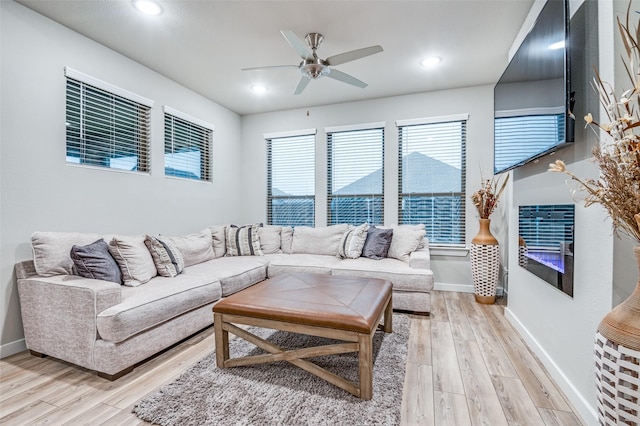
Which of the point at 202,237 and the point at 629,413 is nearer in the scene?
the point at 629,413

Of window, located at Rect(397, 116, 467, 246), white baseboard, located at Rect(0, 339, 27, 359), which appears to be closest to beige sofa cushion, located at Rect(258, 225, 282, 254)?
window, located at Rect(397, 116, 467, 246)

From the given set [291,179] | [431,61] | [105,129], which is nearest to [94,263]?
[105,129]

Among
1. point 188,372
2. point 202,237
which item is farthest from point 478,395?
point 202,237

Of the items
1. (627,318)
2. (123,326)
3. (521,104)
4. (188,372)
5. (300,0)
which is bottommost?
(188,372)

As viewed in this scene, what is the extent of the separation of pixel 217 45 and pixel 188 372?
2.99m

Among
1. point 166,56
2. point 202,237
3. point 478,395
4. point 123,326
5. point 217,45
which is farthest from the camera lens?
point 202,237

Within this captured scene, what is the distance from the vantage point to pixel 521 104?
7.68ft

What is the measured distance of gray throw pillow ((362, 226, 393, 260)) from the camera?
370cm

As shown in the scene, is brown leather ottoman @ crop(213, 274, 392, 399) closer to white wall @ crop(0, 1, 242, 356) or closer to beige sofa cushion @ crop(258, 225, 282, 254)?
white wall @ crop(0, 1, 242, 356)

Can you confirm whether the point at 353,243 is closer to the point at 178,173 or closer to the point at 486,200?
the point at 486,200

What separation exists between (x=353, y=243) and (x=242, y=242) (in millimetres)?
1547

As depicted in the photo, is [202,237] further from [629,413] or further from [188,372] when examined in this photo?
[629,413]

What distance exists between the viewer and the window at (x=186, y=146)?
375 cm

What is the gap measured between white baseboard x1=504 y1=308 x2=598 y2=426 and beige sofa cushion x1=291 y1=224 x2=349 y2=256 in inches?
89.1
